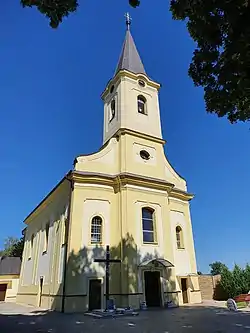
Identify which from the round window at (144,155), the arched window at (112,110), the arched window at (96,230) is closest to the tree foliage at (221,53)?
the arched window at (96,230)

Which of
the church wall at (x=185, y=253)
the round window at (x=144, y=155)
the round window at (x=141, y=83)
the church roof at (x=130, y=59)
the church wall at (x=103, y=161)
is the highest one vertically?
the church roof at (x=130, y=59)

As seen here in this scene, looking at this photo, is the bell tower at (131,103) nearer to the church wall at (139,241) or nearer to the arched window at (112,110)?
the arched window at (112,110)

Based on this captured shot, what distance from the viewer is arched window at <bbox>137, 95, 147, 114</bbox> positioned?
23728 mm

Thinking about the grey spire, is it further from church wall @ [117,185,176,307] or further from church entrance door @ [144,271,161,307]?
church entrance door @ [144,271,161,307]

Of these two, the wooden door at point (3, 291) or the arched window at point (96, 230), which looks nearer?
the arched window at point (96, 230)

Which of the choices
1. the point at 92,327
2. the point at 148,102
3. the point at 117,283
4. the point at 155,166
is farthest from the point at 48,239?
the point at 148,102

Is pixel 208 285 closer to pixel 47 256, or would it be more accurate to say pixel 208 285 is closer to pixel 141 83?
pixel 47 256

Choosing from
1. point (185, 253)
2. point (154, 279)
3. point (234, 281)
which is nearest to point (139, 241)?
point (154, 279)

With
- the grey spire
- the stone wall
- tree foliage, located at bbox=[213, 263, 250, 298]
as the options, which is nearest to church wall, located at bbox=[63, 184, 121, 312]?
the stone wall

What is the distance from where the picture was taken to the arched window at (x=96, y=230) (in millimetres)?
17359

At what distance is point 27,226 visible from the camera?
105ft

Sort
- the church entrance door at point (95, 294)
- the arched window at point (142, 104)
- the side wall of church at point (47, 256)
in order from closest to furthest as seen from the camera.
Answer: the church entrance door at point (95, 294) < the side wall of church at point (47, 256) < the arched window at point (142, 104)

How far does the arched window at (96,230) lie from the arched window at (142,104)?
10.3m

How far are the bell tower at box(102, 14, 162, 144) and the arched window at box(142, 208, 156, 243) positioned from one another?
626 cm
